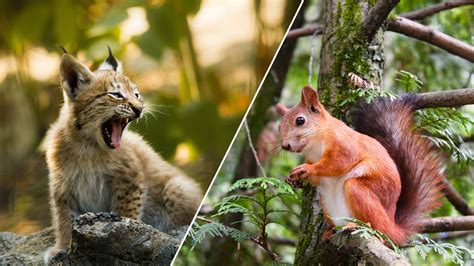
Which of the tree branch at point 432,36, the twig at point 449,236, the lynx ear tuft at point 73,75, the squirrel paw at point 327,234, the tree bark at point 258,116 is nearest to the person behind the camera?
the lynx ear tuft at point 73,75

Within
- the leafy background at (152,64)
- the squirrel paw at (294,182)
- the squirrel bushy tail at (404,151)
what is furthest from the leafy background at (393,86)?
the leafy background at (152,64)

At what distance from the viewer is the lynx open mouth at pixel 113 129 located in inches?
38.8

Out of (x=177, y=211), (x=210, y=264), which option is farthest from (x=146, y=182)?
(x=210, y=264)

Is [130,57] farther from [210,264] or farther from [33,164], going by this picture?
[210,264]

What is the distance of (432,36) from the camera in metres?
1.58

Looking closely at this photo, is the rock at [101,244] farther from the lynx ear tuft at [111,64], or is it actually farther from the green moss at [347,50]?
the green moss at [347,50]

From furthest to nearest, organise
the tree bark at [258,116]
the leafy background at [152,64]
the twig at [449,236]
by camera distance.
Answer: the twig at [449,236] → the tree bark at [258,116] → the leafy background at [152,64]

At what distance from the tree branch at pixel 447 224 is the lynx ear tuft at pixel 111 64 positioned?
67 centimetres

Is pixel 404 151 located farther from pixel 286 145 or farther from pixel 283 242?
pixel 283 242

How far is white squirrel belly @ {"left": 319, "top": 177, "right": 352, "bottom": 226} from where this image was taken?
1.15 m

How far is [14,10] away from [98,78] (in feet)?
0.87

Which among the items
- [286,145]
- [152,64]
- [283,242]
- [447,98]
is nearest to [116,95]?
[152,64]

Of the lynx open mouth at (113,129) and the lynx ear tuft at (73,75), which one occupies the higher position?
the lynx ear tuft at (73,75)

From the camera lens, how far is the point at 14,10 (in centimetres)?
69
